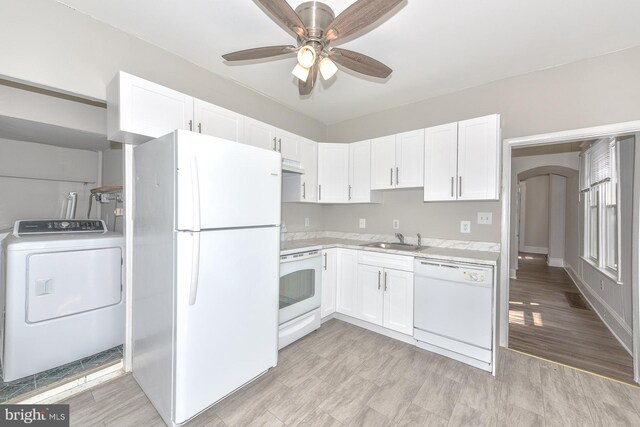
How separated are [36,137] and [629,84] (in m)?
5.46

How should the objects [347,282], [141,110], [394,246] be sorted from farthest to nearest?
[394,246] → [347,282] → [141,110]

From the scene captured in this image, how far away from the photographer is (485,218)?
2691 mm

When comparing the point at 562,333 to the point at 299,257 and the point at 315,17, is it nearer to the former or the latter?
the point at 299,257

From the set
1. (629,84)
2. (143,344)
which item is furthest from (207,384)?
(629,84)

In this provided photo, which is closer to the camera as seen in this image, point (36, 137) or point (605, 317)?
point (36, 137)

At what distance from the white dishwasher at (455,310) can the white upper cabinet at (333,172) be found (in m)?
1.35

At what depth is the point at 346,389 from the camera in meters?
1.94

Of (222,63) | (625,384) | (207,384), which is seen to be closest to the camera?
(207,384)

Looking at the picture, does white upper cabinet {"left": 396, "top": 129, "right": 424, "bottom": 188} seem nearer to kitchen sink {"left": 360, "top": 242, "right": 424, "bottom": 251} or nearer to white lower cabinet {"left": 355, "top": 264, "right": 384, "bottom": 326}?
kitchen sink {"left": 360, "top": 242, "right": 424, "bottom": 251}

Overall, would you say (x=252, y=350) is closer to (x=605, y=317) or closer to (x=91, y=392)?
(x=91, y=392)

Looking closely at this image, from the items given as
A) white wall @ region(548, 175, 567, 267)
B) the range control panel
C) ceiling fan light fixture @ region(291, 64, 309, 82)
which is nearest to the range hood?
ceiling fan light fixture @ region(291, 64, 309, 82)

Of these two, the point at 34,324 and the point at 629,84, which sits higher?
the point at 629,84

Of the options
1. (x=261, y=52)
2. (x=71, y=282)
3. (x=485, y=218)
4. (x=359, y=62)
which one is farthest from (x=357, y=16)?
(x=71, y=282)

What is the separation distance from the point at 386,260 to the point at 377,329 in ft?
2.58
